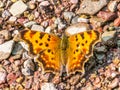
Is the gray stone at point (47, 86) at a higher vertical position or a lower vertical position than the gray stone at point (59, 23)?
lower

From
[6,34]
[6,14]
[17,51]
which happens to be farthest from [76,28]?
[6,14]

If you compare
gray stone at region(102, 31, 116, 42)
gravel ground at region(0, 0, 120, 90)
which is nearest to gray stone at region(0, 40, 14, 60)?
gravel ground at region(0, 0, 120, 90)

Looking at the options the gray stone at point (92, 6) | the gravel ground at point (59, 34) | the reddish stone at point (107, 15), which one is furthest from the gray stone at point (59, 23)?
the reddish stone at point (107, 15)

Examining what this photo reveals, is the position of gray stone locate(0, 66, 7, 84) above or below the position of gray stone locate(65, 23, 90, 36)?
below

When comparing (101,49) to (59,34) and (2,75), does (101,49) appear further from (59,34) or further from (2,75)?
(2,75)

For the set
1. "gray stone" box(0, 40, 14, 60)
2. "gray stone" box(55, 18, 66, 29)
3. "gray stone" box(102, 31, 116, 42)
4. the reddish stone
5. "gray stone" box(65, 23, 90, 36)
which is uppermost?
the reddish stone

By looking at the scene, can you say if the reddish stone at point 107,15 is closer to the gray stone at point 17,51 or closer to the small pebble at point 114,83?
the small pebble at point 114,83

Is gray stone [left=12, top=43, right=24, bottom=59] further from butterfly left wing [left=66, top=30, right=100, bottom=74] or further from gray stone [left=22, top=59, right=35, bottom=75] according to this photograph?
butterfly left wing [left=66, top=30, right=100, bottom=74]
